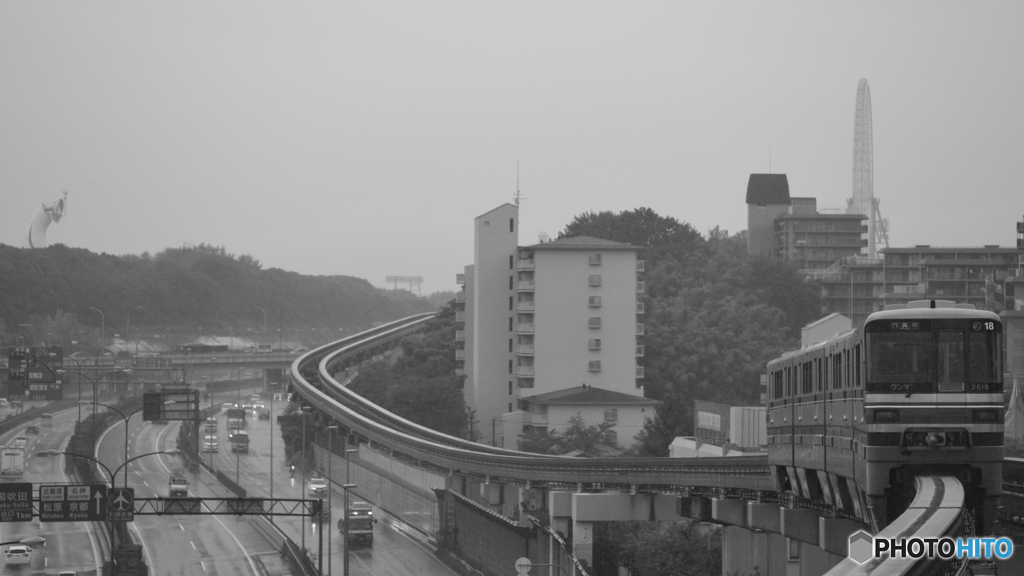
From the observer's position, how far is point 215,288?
19025cm

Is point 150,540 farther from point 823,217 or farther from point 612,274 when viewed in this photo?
point 823,217

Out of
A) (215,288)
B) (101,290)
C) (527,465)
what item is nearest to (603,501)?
(527,465)

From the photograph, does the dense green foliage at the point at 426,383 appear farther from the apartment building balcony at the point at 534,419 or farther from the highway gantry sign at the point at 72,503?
the highway gantry sign at the point at 72,503

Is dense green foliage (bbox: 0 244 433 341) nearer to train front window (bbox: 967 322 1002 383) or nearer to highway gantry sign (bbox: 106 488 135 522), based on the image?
highway gantry sign (bbox: 106 488 135 522)

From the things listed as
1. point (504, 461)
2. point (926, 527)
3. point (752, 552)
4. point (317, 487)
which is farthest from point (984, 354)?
point (317, 487)

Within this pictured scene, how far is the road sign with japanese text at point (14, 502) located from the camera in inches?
1513

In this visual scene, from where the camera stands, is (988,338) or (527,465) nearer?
(988,338)

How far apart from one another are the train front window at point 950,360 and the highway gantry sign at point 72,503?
91.1 feet

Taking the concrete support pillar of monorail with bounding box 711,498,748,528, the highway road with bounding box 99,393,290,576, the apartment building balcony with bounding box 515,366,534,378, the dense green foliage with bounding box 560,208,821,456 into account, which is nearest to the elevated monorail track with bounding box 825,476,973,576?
the concrete support pillar of monorail with bounding box 711,498,748,528

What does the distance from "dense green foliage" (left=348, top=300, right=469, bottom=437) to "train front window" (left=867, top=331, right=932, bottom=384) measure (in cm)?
7679

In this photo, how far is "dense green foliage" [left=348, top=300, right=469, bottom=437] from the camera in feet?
314

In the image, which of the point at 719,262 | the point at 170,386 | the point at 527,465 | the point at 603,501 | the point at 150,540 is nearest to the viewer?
the point at 603,501

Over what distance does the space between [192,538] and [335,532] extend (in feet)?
23.2

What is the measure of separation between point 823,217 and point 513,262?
59.3m
